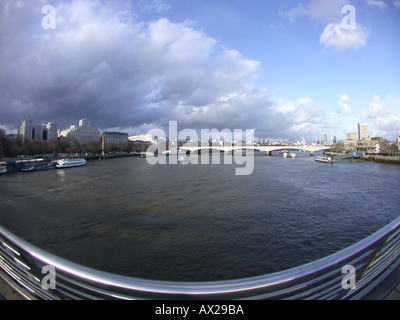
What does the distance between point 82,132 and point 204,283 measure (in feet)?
327

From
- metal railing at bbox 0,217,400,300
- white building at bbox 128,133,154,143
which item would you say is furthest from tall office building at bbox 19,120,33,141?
metal railing at bbox 0,217,400,300

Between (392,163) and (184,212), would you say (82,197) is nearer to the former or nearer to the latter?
(184,212)

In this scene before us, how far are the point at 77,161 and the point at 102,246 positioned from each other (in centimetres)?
2950

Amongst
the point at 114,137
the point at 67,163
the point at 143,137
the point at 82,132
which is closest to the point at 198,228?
the point at 67,163

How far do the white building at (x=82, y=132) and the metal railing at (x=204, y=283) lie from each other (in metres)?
91.0

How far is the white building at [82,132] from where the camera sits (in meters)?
82.8

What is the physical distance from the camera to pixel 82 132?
285 ft

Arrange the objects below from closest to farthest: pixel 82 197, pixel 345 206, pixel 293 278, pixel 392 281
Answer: pixel 293 278
pixel 392 281
pixel 345 206
pixel 82 197

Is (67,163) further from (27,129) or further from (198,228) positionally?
(27,129)

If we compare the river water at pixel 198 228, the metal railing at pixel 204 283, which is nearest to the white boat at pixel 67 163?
the river water at pixel 198 228

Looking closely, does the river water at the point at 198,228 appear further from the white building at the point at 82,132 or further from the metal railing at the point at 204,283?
the white building at the point at 82,132
